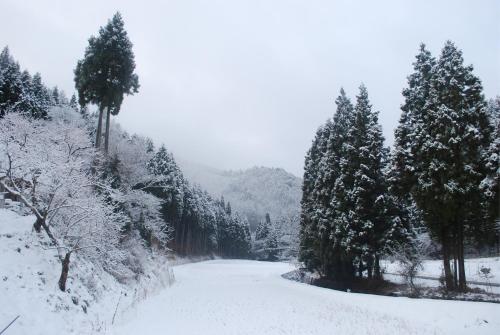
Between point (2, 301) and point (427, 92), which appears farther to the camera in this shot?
point (427, 92)

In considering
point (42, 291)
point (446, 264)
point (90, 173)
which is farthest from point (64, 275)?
point (446, 264)

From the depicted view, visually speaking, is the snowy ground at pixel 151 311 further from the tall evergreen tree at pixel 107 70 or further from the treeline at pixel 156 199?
the tall evergreen tree at pixel 107 70

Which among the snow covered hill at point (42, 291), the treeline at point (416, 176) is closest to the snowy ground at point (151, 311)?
the snow covered hill at point (42, 291)

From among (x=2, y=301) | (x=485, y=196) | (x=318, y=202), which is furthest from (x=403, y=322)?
(x=318, y=202)

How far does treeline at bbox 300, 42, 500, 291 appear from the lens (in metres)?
21.3

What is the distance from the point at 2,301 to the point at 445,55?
24.9 meters

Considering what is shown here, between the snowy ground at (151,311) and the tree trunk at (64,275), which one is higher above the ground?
the tree trunk at (64,275)

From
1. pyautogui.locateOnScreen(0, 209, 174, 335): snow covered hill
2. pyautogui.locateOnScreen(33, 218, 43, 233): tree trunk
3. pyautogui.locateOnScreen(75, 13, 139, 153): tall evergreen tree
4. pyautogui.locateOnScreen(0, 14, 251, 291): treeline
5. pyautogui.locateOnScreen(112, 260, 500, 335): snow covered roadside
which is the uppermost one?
pyautogui.locateOnScreen(75, 13, 139, 153): tall evergreen tree

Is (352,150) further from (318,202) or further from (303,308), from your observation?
(303,308)

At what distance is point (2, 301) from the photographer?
10477 millimetres

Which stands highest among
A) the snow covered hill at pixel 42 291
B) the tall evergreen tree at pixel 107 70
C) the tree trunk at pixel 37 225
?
the tall evergreen tree at pixel 107 70

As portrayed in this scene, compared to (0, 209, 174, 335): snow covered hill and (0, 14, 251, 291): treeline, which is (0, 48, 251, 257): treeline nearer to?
(0, 14, 251, 291): treeline

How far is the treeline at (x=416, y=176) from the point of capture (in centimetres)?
2126

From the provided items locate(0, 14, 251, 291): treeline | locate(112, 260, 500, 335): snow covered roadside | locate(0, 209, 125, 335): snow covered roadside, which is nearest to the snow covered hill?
locate(0, 209, 125, 335): snow covered roadside
